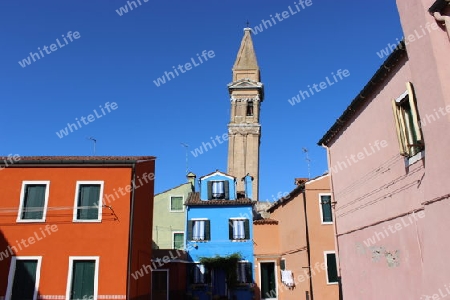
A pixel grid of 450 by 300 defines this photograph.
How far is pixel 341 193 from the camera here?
1228cm

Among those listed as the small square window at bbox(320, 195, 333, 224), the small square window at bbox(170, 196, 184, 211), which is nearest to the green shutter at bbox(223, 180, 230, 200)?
the small square window at bbox(170, 196, 184, 211)

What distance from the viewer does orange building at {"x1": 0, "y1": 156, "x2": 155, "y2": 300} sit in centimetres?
1332

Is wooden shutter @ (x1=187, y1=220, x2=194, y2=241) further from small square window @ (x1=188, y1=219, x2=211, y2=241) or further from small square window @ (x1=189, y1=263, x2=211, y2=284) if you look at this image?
small square window @ (x1=189, y1=263, x2=211, y2=284)

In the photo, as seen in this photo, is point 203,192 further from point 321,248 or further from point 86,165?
point 86,165

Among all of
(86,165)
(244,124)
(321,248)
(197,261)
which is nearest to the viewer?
(86,165)

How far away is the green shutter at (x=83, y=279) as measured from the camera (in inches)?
522

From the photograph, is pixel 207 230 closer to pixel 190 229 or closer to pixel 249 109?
pixel 190 229

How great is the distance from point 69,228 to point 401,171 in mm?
11123

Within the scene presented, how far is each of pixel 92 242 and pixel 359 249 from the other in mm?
8967

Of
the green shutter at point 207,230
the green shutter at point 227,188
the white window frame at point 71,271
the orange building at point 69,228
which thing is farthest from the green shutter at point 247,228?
the white window frame at point 71,271

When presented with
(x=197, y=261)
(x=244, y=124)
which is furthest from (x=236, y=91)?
(x=197, y=261)

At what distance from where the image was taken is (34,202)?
14406 mm

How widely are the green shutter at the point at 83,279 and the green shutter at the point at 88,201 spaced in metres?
1.61

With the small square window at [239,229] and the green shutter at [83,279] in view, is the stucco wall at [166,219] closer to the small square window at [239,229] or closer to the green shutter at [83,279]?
the small square window at [239,229]
